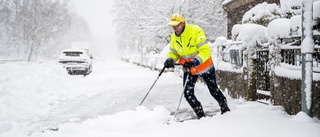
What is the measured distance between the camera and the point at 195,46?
5090 mm

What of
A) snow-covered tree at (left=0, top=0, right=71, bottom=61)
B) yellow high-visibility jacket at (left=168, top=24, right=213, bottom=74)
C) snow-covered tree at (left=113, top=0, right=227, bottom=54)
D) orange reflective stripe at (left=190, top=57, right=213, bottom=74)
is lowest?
orange reflective stripe at (left=190, top=57, right=213, bottom=74)

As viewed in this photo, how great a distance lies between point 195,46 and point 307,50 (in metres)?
1.74

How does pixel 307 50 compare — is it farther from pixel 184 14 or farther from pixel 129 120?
pixel 184 14

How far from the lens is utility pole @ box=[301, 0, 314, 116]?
4543mm

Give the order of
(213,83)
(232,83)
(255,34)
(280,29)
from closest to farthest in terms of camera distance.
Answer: (213,83) → (280,29) → (255,34) → (232,83)

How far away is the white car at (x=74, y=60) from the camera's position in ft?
60.3

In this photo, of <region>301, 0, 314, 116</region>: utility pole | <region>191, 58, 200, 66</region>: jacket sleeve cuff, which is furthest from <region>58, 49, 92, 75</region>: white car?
<region>301, 0, 314, 116</region>: utility pole

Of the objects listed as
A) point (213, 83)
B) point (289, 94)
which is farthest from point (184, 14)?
point (213, 83)

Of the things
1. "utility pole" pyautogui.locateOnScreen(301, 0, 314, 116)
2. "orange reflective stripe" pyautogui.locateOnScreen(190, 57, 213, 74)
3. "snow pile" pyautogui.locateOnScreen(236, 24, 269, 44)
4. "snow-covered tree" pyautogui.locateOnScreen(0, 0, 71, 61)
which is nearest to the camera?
"utility pole" pyautogui.locateOnScreen(301, 0, 314, 116)

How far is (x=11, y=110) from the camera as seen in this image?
651 centimetres

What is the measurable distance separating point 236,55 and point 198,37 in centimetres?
386

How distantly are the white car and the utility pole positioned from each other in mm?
15668

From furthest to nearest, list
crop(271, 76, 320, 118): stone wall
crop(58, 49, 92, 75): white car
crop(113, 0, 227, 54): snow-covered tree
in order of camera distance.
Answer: crop(113, 0, 227, 54): snow-covered tree
crop(58, 49, 92, 75): white car
crop(271, 76, 320, 118): stone wall

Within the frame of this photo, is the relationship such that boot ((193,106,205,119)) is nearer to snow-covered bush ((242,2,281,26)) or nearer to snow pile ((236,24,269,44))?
snow pile ((236,24,269,44))
